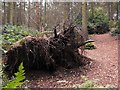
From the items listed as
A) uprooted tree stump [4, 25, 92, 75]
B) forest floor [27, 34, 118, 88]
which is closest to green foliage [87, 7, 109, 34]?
forest floor [27, 34, 118, 88]

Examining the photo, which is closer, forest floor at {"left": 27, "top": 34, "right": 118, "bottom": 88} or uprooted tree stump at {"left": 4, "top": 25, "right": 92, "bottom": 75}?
forest floor at {"left": 27, "top": 34, "right": 118, "bottom": 88}

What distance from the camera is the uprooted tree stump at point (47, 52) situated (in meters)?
5.93

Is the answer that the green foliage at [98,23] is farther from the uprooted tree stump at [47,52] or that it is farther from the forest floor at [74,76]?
the uprooted tree stump at [47,52]

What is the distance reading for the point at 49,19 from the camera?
13.9 meters

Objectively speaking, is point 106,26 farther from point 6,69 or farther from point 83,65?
point 6,69

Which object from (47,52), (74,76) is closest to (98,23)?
(74,76)

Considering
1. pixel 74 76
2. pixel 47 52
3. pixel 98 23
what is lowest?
pixel 74 76

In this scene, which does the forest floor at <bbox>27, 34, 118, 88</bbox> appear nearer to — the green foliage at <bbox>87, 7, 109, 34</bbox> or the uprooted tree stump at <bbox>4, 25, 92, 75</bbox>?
the uprooted tree stump at <bbox>4, 25, 92, 75</bbox>

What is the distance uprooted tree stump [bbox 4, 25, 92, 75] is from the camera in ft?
19.5

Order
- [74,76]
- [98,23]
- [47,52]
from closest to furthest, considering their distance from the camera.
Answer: [47,52] < [74,76] < [98,23]

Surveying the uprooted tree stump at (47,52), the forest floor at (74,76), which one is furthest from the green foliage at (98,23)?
the uprooted tree stump at (47,52)

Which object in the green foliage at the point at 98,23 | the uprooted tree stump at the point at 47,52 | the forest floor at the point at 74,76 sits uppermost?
the green foliage at the point at 98,23

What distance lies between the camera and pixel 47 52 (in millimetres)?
6027

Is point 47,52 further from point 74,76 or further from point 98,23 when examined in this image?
point 98,23
